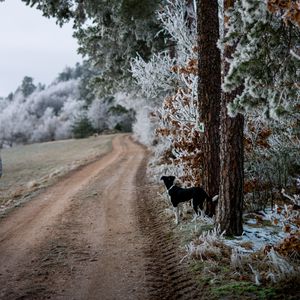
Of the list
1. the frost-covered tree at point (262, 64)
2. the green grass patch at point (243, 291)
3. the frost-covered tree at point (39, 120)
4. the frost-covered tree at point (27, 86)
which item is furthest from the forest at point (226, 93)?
the frost-covered tree at point (27, 86)

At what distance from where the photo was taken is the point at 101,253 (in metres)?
7.57

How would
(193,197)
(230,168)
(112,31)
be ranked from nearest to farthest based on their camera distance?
(230,168) < (193,197) < (112,31)

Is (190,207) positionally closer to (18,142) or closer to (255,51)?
(255,51)

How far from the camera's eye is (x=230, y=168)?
7.29m

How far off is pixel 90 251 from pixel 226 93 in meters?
4.04

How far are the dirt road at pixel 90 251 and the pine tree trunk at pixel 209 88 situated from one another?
1.75 metres

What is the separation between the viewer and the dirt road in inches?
234

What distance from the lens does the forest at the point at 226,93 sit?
201 inches

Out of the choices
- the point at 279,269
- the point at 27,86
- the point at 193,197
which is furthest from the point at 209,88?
the point at 27,86

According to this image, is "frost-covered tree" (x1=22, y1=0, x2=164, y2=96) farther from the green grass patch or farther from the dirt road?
the green grass patch

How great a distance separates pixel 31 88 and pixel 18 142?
40.1 metres

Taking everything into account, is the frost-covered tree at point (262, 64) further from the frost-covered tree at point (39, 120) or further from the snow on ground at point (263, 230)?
the frost-covered tree at point (39, 120)

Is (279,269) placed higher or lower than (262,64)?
lower

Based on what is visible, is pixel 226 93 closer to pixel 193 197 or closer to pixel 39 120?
pixel 193 197
